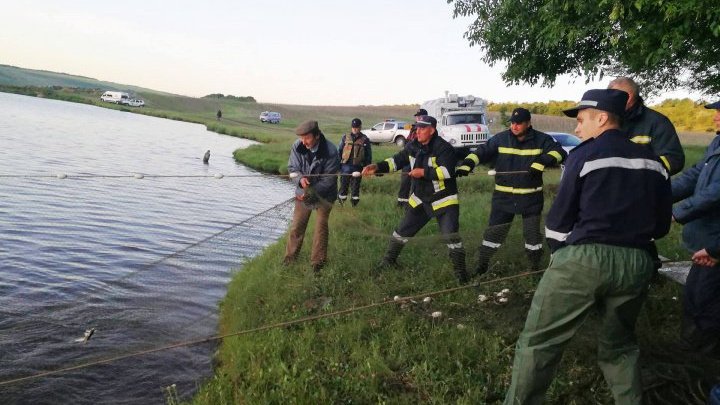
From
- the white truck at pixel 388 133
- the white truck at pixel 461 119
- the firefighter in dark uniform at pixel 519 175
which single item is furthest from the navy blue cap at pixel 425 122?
the white truck at pixel 388 133

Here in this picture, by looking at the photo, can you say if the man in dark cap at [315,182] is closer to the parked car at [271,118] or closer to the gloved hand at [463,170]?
the gloved hand at [463,170]

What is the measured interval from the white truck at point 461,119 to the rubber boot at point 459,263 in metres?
15.5

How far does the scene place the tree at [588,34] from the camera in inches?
259

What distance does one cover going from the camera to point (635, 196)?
9.68 feet

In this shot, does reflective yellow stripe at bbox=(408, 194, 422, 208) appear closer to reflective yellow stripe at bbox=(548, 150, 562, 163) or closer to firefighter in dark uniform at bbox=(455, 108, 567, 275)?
firefighter in dark uniform at bbox=(455, 108, 567, 275)

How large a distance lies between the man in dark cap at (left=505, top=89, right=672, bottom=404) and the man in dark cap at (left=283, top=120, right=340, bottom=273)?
4021 millimetres

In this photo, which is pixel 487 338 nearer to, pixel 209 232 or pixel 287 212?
pixel 287 212

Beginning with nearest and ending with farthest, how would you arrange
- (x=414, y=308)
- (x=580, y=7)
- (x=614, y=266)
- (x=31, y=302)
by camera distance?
1. (x=614, y=266)
2. (x=414, y=308)
3. (x=31, y=302)
4. (x=580, y=7)

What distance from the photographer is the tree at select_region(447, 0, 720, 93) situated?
658 cm

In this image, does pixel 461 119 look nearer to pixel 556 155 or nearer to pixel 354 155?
pixel 354 155

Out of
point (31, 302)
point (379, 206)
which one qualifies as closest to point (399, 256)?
point (379, 206)

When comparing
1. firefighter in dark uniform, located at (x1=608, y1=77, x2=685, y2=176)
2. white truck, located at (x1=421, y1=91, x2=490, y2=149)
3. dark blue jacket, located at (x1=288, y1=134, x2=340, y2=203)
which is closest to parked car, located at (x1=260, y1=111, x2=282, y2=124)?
white truck, located at (x1=421, y1=91, x2=490, y2=149)

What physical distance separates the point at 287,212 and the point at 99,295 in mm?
2782

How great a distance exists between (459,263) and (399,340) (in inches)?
66.5
